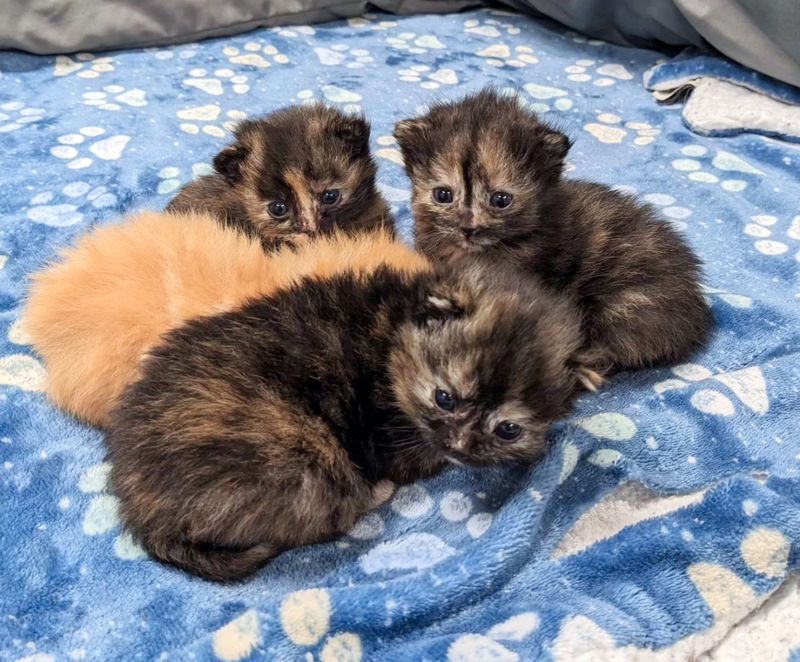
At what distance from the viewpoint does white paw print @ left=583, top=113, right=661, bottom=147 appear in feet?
9.26

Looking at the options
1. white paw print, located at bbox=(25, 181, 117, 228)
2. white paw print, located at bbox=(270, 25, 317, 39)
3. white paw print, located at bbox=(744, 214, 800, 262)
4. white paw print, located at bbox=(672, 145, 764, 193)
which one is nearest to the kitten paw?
white paw print, located at bbox=(744, 214, 800, 262)

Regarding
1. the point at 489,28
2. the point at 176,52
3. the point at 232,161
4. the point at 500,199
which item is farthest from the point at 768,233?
the point at 176,52

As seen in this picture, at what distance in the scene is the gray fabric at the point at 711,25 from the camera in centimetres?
282

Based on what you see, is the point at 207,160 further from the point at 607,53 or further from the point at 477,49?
the point at 607,53

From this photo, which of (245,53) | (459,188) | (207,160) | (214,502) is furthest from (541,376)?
(245,53)

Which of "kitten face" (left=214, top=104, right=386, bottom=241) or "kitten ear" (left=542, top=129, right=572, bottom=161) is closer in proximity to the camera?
"kitten ear" (left=542, top=129, right=572, bottom=161)

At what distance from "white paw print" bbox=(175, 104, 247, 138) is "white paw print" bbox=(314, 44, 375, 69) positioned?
2.20ft

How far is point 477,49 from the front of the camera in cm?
361

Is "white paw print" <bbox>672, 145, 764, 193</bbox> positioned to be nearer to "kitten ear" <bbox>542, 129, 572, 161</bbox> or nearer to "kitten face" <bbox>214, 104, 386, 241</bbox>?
"kitten ear" <bbox>542, 129, 572, 161</bbox>

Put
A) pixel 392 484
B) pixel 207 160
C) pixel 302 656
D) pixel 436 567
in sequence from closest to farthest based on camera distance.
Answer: pixel 302 656, pixel 436 567, pixel 392 484, pixel 207 160

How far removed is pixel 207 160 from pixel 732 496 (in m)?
1.97

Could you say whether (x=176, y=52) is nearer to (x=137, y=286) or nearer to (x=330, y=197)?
(x=330, y=197)

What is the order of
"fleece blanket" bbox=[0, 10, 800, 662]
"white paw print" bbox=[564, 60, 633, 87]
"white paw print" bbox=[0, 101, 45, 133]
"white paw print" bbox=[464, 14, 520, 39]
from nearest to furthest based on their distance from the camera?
"fleece blanket" bbox=[0, 10, 800, 662], "white paw print" bbox=[0, 101, 45, 133], "white paw print" bbox=[564, 60, 633, 87], "white paw print" bbox=[464, 14, 520, 39]

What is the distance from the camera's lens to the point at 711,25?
9.78 ft
